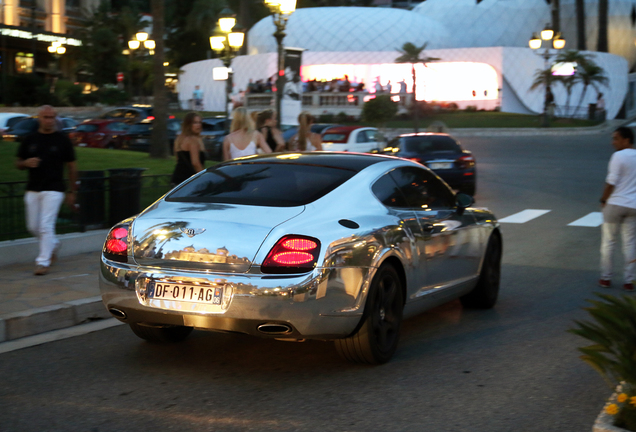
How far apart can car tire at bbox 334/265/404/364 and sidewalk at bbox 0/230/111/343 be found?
8.64 ft

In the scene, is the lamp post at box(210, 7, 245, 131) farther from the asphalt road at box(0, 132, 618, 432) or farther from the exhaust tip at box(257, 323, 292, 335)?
the exhaust tip at box(257, 323, 292, 335)

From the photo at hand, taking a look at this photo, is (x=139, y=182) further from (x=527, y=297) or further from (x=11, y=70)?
(x=11, y=70)

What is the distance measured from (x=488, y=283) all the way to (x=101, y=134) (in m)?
22.0

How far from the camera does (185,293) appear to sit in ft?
16.8

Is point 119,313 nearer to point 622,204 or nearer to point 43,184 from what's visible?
point 43,184

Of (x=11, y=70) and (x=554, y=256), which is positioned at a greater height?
(x=11, y=70)

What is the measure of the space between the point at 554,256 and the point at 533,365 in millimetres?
5744

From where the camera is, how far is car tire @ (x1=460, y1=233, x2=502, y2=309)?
7633mm

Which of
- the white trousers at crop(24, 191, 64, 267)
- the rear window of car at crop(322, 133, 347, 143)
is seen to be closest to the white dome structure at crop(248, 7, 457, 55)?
the rear window of car at crop(322, 133, 347, 143)

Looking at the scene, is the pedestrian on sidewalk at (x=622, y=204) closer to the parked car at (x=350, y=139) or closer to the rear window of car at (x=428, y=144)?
the rear window of car at (x=428, y=144)

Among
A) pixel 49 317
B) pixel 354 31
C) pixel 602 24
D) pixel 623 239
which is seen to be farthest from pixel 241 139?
pixel 354 31

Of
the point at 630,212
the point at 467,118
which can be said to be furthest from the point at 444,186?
the point at 467,118

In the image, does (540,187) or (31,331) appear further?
(540,187)

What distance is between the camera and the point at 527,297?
8383mm
